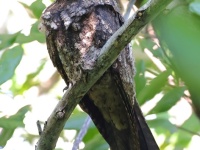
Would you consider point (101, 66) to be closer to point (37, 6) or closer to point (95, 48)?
point (95, 48)

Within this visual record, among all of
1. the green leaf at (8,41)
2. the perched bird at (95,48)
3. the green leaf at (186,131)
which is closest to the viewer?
the perched bird at (95,48)

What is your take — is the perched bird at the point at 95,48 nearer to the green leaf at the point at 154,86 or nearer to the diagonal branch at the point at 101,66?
the green leaf at the point at 154,86

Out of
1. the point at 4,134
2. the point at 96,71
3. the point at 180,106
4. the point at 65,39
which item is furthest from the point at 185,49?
the point at 180,106

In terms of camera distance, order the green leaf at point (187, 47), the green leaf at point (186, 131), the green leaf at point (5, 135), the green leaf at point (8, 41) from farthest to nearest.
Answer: the green leaf at point (186, 131)
the green leaf at point (8, 41)
the green leaf at point (5, 135)
the green leaf at point (187, 47)

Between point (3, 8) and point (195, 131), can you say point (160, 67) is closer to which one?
point (195, 131)

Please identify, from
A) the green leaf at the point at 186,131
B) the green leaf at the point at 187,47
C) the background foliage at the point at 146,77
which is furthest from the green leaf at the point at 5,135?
Answer: the green leaf at the point at 187,47

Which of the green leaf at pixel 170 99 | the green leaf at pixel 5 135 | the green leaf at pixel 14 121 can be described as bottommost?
the green leaf at pixel 170 99

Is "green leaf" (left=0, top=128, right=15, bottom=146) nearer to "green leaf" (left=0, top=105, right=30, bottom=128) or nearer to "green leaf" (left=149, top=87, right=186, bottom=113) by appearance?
"green leaf" (left=0, top=105, right=30, bottom=128)

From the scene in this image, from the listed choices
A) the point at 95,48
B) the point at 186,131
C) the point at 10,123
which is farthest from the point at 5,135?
the point at 186,131
